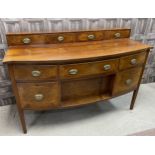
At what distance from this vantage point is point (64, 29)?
180cm

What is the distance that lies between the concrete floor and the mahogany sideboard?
0.70 ft

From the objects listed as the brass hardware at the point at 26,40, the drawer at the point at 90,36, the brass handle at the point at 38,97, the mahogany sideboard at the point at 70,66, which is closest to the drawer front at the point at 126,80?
the mahogany sideboard at the point at 70,66

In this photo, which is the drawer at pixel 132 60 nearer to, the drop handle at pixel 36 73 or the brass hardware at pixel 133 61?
the brass hardware at pixel 133 61

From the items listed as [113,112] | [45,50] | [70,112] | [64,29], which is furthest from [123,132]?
[64,29]

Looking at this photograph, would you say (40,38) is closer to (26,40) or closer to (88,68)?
(26,40)

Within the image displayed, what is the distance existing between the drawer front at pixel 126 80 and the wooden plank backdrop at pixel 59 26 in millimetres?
634

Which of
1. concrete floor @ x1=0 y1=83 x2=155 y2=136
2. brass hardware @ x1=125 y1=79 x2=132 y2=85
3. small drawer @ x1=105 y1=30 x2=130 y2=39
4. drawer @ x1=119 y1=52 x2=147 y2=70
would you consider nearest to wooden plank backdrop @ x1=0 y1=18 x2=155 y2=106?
small drawer @ x1=105 y1=30 x2=130 y2=39

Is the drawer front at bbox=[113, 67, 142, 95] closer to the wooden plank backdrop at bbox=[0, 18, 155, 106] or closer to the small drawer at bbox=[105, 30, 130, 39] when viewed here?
the small drawer at bbox=[105, 30, 130, 39]

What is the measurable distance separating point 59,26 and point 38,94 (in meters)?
0.78

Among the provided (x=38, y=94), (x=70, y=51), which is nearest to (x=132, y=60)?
(x=70, y=51)

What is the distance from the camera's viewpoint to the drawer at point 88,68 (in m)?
1.37

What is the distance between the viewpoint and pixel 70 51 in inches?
58.3

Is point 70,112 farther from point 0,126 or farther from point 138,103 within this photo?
point 138,103

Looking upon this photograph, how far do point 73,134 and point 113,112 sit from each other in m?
0.59
